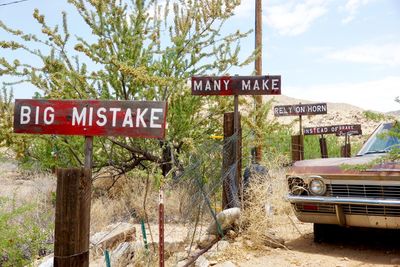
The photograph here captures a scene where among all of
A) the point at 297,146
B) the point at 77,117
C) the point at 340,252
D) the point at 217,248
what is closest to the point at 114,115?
the point at 77,117

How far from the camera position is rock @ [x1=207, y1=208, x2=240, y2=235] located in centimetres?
578

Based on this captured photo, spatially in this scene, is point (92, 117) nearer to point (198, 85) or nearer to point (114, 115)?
point (114, 115)

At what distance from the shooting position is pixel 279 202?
7289 millimetres

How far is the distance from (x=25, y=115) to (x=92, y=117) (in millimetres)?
517

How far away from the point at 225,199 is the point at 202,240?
84 centimetres

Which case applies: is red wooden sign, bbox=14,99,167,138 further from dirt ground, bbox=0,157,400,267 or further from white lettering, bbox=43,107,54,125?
dirt ground, bbox=0,157,400,267

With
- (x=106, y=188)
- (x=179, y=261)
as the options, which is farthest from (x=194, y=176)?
(x=106, y=188)

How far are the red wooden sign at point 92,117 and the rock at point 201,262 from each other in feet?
7.23

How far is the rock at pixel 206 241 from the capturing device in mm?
5594

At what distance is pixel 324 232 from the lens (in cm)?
571

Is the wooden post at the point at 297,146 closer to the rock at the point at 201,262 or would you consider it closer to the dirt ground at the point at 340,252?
the dirt ground at the point at 340,252

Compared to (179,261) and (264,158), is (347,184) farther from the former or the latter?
(264,158)

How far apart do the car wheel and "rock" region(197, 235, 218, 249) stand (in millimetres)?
1219

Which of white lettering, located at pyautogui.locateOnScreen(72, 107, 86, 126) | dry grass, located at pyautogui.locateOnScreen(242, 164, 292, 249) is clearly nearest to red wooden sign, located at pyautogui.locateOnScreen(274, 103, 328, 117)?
dry grass, located at pyautogui.locateOnScreen(242, 164, 292, 249)
